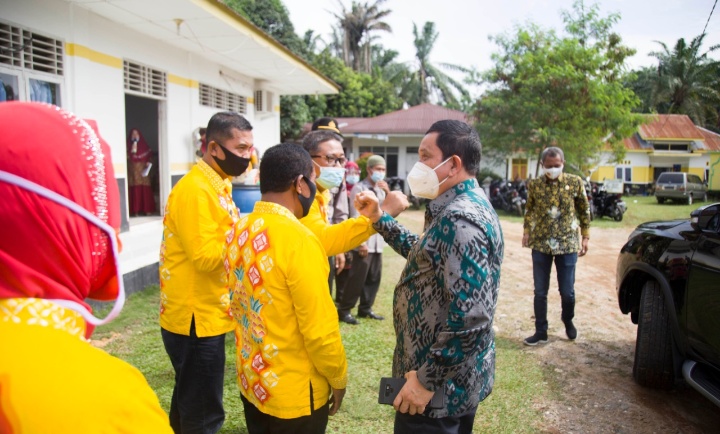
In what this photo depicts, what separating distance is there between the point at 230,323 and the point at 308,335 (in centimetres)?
98

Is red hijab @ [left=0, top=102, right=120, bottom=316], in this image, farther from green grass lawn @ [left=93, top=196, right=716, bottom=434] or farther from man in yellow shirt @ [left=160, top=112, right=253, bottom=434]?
green grass lawn @ [left=93, top=196, right=716, bottom=434]

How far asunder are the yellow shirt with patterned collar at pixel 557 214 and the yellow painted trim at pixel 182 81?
6.06m

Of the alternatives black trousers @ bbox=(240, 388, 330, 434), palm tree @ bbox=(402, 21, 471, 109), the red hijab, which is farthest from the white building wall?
palm tree @ bbox=(402, 21, 471, 109)

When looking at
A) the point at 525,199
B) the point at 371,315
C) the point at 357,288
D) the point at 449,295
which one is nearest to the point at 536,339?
the point at 371,315

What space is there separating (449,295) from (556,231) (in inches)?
127

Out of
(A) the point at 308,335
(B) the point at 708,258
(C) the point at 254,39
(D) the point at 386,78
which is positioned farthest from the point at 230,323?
(D) the point at 386,78

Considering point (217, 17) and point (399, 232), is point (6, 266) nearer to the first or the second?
point (399, 232)

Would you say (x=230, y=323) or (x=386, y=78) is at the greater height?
(x=386, y=78)

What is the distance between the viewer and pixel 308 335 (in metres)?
1.94

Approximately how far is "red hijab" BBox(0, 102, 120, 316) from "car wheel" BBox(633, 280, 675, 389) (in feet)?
13.2

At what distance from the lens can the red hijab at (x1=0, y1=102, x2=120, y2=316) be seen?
0.87 metres

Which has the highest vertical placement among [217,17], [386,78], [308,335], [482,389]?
[386,78]

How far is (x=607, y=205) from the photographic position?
16.9 meters

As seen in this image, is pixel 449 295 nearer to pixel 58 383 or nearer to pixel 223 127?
pixel 58 383
